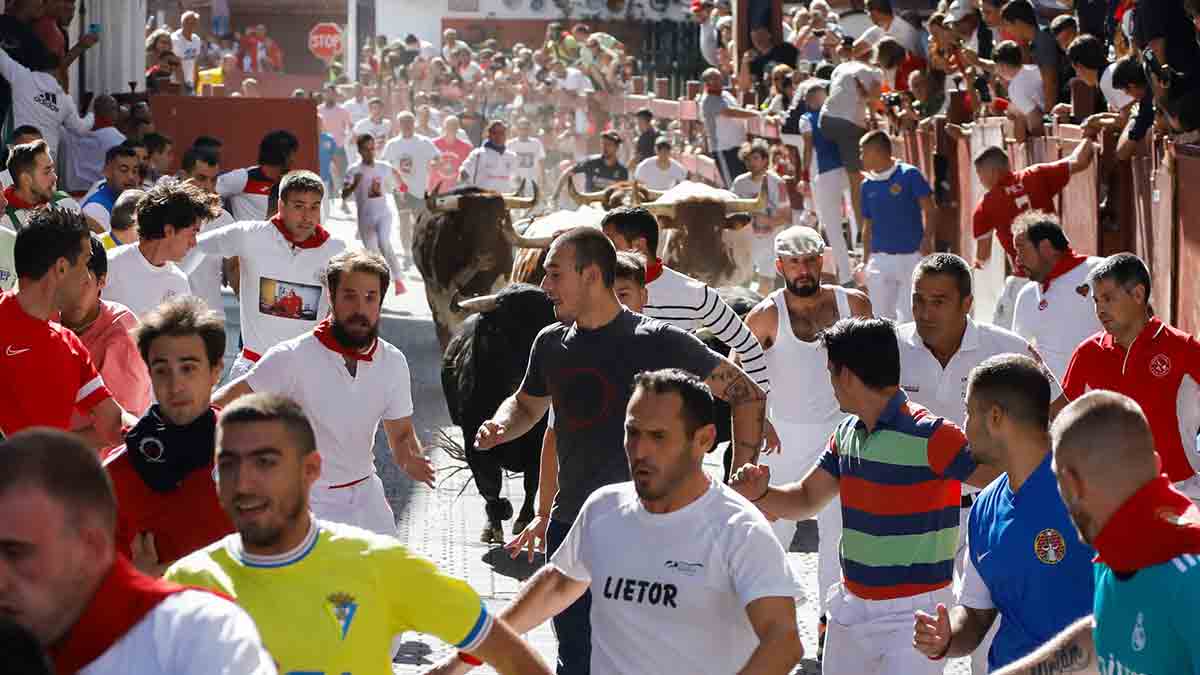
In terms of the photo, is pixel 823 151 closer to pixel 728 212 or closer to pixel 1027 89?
pixel 728 212

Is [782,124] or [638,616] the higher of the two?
[782,124]

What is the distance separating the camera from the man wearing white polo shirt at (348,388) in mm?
6660

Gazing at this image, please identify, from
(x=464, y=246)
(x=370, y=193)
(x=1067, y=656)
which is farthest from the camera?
(x=370, y=193)

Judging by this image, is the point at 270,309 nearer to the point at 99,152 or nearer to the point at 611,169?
the point at 99,152

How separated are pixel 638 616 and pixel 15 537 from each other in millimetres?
1911

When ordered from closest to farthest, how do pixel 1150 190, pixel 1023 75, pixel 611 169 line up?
1. pixel 1150 190
2. pixel 1023 75
3. pixel 611 169

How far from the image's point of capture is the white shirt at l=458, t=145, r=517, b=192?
25.0 metres

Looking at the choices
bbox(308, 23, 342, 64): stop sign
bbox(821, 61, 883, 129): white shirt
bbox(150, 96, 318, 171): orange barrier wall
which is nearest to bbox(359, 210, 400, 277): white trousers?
bbox(150, 96, 318, 171): orange barrier wall

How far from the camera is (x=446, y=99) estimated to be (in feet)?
120

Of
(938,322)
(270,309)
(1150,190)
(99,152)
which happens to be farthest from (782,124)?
(938,322)

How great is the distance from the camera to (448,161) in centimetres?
2784

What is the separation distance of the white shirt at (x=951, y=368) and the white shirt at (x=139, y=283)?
10.2ft

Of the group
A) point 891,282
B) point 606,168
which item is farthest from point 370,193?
point 891,282

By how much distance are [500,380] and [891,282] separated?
19.6ft
